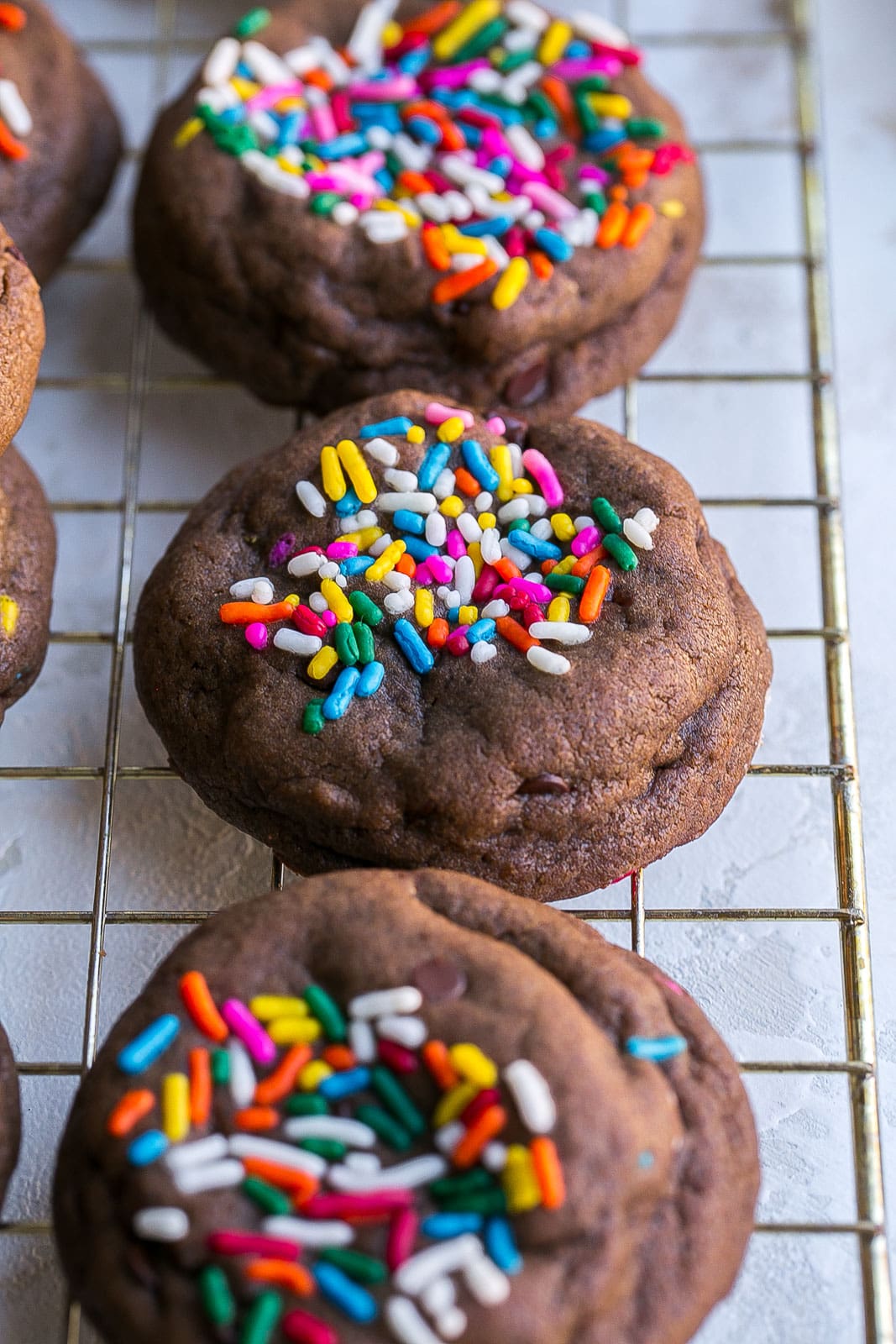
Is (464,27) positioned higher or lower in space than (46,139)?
higher

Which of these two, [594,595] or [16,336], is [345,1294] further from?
[16,336]

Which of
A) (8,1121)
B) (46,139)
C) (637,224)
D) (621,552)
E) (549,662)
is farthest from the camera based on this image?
(46,139)

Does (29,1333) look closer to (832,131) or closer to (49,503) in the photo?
(49,503)

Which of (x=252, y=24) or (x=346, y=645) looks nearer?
(x=346, y=645)

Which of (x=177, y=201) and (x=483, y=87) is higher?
(x=483, y=87)

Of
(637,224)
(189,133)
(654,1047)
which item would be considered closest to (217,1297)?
(654,1047)

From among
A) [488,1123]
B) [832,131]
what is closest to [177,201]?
[832,131]
